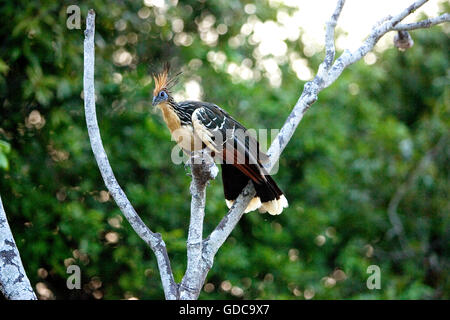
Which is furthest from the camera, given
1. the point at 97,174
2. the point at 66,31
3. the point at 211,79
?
the point at 211,79

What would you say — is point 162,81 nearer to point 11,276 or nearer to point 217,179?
point 11,276

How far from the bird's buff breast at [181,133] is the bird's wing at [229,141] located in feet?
0.12

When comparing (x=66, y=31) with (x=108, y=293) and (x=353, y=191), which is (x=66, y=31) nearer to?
(x=108, y=293)

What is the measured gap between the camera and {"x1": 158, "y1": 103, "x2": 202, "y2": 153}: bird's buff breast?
11.2ft

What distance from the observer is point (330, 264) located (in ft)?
21.5

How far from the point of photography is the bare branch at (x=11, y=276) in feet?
8.50

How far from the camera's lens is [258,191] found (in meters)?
3.42

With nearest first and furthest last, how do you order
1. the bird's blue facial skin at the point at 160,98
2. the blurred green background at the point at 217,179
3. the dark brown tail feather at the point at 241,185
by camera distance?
the dark brown tail feather at the point at 241,185
the bird's blue facial skin at the point at 160,98
the blurred green background at the point at 217,179

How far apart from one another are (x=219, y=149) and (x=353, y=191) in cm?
374

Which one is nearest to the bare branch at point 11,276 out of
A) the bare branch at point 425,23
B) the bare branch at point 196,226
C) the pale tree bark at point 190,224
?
the pale tree bark at point 190,224

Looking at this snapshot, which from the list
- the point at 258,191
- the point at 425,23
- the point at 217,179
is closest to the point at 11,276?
the point at 258,191

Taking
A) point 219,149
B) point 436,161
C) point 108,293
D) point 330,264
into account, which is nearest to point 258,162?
point 219,149

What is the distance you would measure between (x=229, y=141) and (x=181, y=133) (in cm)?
28

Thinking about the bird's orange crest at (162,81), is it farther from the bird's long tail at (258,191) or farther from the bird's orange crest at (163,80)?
the bird's long tail at (258,191)
